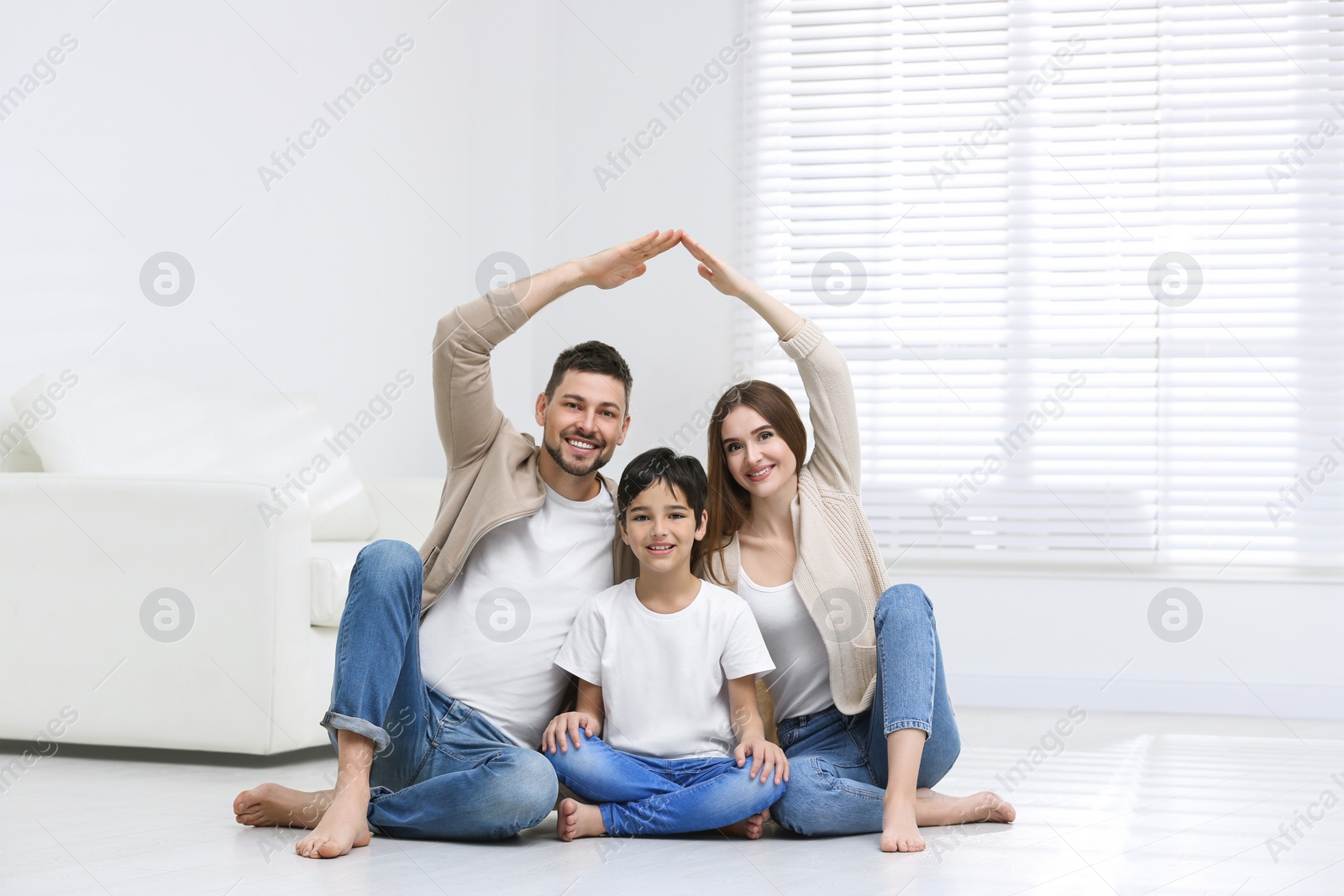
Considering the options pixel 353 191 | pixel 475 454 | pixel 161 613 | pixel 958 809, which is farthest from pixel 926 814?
pixel 353 191

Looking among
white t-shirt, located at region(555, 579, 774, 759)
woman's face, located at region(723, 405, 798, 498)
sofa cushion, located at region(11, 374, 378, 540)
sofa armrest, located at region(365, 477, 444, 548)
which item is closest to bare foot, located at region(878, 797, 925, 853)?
white t-shirt, located at region(555, 579, 774, 759)

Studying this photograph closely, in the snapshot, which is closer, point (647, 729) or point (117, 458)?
point (647, 729)

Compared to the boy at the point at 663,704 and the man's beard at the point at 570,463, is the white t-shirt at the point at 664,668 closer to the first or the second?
the boy at the point at 663,704

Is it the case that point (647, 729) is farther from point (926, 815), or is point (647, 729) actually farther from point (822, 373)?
point (822, 373)

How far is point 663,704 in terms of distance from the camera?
5.60ft

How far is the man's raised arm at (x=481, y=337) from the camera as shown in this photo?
1729mm

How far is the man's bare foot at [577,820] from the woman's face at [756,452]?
0.53 metres

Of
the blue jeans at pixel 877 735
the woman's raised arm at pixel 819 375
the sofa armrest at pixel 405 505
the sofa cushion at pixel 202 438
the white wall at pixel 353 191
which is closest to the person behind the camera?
the blue jeans at pixel 877 735

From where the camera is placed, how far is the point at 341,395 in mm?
3404

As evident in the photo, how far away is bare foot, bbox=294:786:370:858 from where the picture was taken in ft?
4.98

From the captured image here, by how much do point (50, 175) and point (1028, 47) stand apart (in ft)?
8.45

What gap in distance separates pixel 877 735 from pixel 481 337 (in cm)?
80

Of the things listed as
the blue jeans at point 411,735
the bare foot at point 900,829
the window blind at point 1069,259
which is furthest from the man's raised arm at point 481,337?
the window blind at point 1069,259

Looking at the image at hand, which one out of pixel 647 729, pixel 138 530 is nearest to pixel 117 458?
pixel 138 530
